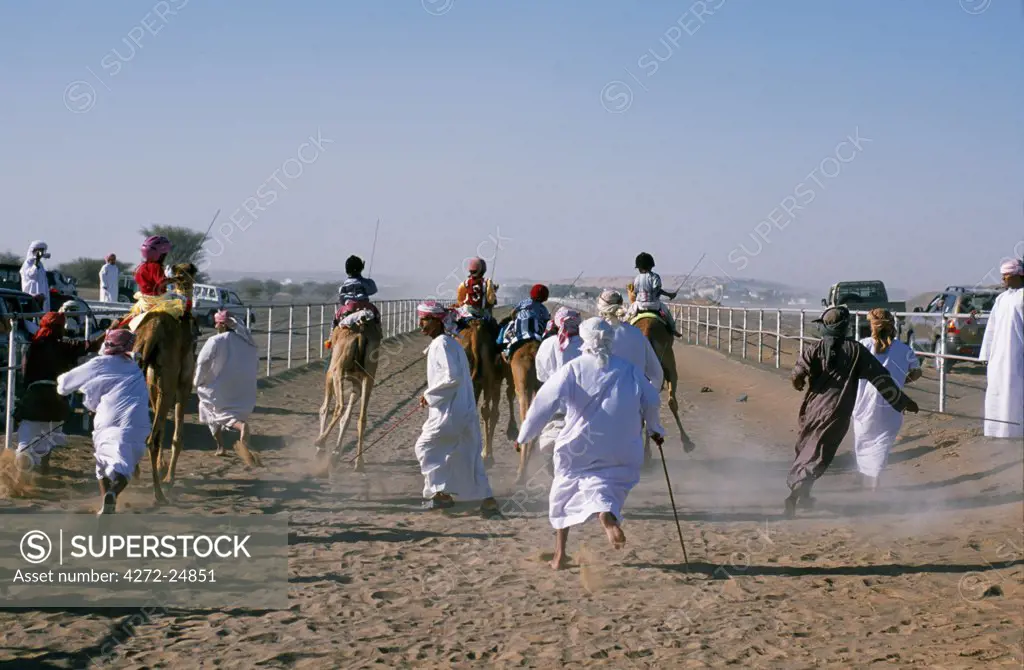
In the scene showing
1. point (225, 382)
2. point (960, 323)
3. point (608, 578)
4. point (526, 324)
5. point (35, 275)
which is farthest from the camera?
point (960, 323)

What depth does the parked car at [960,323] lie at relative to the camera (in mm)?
21344

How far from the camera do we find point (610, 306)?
30.6 feet

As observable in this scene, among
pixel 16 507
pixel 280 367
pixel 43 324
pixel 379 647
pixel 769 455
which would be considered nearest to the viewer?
pixel 379 647

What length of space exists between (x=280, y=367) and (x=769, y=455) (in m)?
12.5

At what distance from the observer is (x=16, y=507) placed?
28.5 feet

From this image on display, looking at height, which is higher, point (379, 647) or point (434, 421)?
point (434, 421)

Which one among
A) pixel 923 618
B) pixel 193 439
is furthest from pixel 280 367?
pixel 923 618

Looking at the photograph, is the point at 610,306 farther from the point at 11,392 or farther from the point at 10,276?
the point at 10,276

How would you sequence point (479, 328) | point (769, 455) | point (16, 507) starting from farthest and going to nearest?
1. point (769, 455)
2. point (479, 328)
3. point (16, 507)

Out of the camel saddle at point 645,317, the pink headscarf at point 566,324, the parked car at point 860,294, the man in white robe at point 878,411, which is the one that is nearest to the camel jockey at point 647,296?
the camel saddle at point 645,317

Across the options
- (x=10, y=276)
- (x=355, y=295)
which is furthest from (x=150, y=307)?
(x=10, y=276)

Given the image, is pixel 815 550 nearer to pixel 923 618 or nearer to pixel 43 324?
pixel 923 618

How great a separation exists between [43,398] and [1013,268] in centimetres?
836

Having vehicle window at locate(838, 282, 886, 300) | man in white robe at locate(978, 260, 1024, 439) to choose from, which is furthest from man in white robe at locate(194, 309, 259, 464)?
vehicle window at locate(838, 282, 886, 300)
